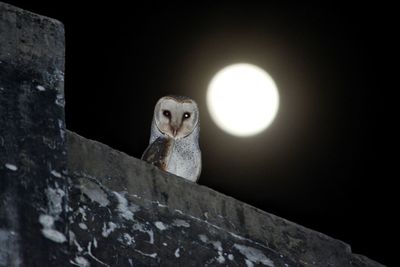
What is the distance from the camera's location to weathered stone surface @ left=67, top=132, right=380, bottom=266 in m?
4.59

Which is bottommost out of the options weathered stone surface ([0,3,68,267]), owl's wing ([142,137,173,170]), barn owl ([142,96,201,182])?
weathered stone surface ([0,3,68,267])

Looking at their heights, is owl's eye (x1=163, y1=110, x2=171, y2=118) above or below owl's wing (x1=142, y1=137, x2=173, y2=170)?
above

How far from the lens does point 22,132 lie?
457 cm

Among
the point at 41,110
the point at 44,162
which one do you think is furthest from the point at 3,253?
the point at 41,110

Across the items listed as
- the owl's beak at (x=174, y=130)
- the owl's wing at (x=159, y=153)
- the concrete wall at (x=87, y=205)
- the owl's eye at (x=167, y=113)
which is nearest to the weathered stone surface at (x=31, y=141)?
the concrete wall at (x=87, y=205)

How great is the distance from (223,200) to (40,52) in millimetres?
1365

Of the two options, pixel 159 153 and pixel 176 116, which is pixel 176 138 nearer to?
pixel 176 116

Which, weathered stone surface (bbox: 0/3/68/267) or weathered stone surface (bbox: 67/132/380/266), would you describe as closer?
weathered stone surface (bbox: 0/3/68/267)

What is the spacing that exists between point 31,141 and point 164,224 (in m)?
0.86

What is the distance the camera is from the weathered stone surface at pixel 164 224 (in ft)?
15.1

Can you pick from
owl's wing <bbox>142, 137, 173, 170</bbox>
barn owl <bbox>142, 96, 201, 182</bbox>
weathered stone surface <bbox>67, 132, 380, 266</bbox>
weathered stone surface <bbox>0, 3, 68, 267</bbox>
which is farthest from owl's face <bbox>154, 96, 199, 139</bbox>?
weathered stone surface <bbox>0, 3, 68, 267</bbox>

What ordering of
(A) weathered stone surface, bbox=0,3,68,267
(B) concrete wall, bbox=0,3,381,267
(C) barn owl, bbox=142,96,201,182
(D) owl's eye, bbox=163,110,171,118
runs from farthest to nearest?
(D) owl's eye, bbox=163,110,171,118 → (C) barn owl, bbox=142,96,201,182 → (B) concrete wall, bbox=0,3,381,267 → (A) weathered stone surface, bbox=0,3,68,267

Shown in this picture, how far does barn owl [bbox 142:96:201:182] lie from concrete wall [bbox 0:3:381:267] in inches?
116

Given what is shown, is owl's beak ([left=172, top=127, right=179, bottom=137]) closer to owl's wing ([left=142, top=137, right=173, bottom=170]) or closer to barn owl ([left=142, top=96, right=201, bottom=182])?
barn owl ([left=142, top=96, right=201, bottom=182])
